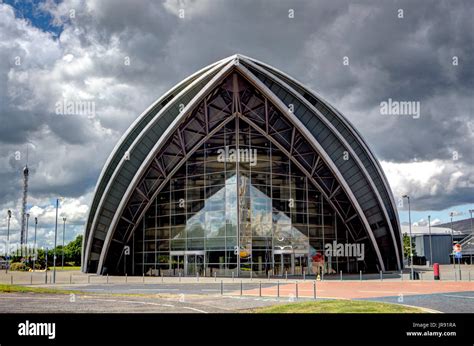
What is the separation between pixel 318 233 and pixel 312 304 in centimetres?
3255

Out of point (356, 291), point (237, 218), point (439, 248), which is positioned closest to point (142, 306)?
point (356, 291)

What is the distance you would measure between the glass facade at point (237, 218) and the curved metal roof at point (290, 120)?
8.85 feet

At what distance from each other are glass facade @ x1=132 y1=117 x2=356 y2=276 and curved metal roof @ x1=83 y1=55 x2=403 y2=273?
8.85 ft

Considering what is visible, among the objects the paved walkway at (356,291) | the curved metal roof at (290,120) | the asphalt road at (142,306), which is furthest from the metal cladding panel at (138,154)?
the asphalt road at (142,306)

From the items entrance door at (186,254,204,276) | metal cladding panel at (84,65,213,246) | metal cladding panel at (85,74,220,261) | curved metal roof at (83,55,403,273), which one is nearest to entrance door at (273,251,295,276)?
entrance door at (186,254,204,276)

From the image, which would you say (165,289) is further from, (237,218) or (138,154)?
(138,154)

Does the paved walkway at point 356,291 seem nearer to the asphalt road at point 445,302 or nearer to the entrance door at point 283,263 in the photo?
the asphalt road at point 445,302

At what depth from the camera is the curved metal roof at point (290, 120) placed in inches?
1778

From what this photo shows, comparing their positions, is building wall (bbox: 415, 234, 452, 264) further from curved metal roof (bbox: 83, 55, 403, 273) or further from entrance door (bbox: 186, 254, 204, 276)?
entrance door (bbox: 186, 254, 204, 276)

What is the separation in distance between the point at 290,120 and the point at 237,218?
34.6ft

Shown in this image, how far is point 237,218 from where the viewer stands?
46.8m
